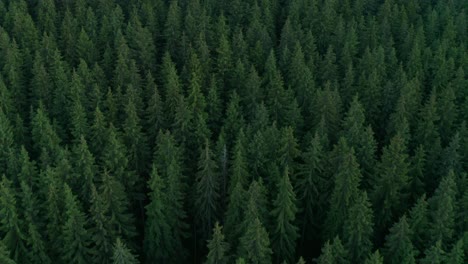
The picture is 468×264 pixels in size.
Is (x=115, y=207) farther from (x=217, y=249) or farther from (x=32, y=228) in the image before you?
(x=217, y=249)

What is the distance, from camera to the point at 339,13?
82.4m

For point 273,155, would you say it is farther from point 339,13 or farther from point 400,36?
point 339,13

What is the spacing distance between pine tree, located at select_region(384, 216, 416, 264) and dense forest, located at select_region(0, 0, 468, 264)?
0.37 feet

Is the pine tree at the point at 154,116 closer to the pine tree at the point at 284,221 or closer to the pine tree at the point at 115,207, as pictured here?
the pine tree at the point at 115,207

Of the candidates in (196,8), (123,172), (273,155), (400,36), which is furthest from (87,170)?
(400,36)

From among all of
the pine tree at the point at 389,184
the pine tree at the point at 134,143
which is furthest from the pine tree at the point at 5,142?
the pine tree at the point at 389,184

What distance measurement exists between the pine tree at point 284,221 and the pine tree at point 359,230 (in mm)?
4062

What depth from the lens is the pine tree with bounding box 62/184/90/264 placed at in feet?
129

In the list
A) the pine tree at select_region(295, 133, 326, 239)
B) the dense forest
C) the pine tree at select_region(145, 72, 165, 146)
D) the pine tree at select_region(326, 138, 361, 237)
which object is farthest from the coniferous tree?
the pine tree at select_region(326, 138, 361, 237)

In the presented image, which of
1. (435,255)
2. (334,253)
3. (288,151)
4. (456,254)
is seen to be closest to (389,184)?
(288,151)

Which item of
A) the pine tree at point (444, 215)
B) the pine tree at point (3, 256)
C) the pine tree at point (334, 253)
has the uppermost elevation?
the pine tree at point (444, 215)

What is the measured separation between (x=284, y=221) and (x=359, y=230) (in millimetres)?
Answer: 5478

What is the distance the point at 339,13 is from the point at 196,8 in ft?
69.4

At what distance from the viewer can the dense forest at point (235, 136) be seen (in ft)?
134
